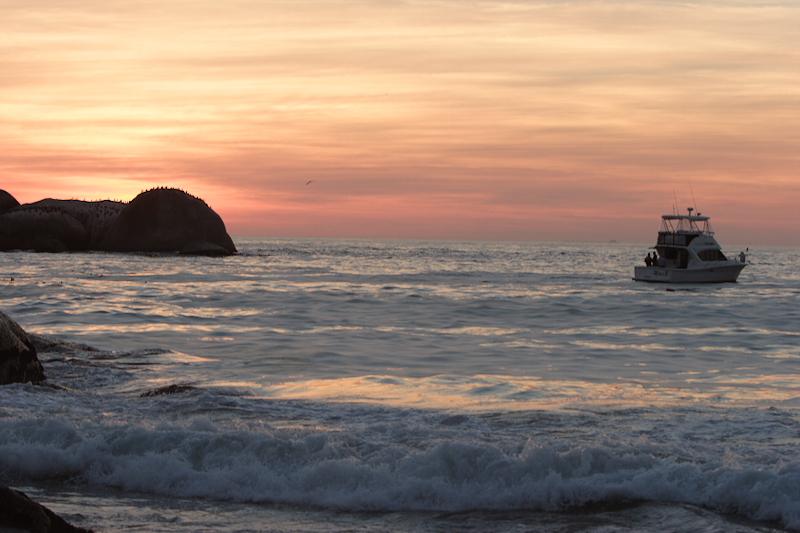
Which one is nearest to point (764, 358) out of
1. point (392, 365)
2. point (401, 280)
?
point (392, 365)

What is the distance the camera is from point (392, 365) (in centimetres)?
1259

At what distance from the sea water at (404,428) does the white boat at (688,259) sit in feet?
74.1

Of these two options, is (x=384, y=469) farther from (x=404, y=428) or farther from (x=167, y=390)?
(x=167, y=390)

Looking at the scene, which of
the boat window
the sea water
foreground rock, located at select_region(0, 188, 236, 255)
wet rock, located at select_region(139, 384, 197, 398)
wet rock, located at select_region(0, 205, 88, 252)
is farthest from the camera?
wet rock, located at select_region(0, 205, 88, 252)

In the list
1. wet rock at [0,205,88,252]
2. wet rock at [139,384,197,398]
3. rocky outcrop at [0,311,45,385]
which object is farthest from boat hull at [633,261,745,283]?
wet rock at [0,205,88,252]

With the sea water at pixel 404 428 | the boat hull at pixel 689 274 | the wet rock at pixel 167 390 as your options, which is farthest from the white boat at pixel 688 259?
the wet rock at pixel 167 390

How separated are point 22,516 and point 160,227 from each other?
60.5 metres

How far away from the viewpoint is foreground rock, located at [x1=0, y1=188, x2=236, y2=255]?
61.0m

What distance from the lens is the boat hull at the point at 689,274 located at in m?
39.8

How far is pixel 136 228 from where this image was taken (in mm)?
61719

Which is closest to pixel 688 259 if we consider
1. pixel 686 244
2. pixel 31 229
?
pixel 686 244

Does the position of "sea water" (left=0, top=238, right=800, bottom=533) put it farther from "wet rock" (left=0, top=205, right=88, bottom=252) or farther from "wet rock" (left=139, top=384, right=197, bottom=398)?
"wet rock" (left=0, top=205, right=88, bottom=252)

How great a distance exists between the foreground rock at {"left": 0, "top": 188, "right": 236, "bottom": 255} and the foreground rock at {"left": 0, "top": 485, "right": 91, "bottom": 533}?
57.5m

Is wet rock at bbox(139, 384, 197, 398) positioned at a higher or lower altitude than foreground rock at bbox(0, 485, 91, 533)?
lower
